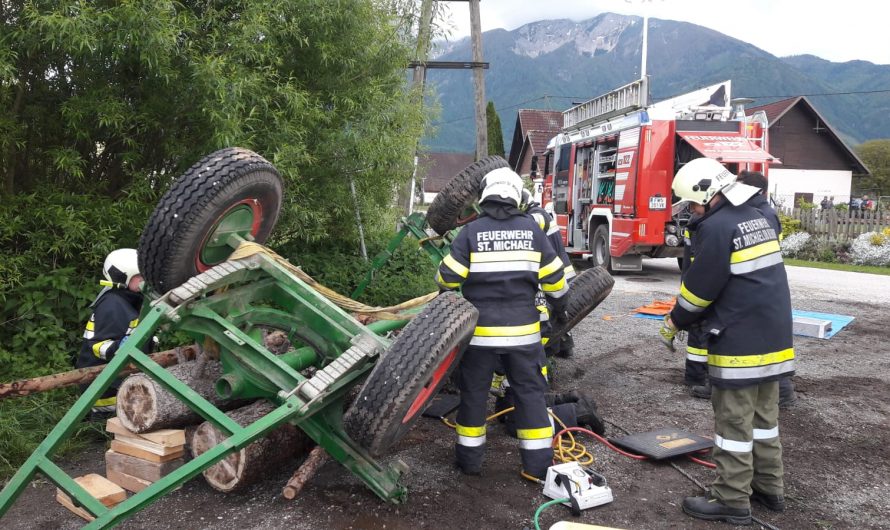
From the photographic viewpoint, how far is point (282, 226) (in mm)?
6074

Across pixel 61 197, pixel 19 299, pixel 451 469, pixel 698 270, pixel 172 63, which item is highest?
pixel 172 63

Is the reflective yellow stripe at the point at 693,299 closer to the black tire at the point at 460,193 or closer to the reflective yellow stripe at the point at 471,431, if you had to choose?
the reflective yellow stripe at the point at 471,431

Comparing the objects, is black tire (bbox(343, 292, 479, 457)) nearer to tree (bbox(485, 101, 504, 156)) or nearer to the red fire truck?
the red fire truck

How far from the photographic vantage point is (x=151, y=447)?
3.49 m

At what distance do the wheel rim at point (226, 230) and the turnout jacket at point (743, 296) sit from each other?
8.12 feet

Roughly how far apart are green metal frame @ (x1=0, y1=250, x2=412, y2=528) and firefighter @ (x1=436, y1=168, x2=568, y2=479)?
1.87 ft

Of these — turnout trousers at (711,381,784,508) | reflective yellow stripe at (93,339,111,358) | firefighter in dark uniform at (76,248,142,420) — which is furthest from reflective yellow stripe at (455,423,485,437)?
reflective yellow stripe at (93,339,111,358)

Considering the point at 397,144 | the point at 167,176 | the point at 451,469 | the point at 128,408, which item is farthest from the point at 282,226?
the point at 451,469

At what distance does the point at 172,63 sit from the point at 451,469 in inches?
141

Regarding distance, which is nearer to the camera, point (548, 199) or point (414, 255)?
point (414, 255)

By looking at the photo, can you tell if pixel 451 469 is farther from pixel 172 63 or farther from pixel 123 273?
pixel 172 63

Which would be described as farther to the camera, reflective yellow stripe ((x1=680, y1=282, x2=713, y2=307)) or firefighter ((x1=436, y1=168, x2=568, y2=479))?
firefighter ((x1=436, y1=168, x2=568, y2=479))

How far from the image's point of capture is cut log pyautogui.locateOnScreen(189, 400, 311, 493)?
3340 mm

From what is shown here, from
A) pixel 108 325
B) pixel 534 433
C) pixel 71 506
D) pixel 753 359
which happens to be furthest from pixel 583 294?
pixel 71 506
